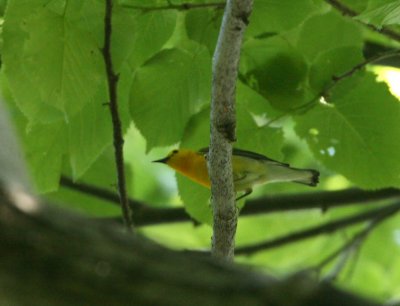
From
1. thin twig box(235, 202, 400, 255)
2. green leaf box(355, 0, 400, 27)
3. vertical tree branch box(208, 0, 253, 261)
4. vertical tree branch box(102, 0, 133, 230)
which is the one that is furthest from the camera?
thin twig box(235, 202, 400, 255)

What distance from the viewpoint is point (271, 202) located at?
552 centimetres

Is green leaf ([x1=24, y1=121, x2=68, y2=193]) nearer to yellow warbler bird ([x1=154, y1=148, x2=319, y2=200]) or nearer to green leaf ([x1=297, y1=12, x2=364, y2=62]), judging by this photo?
yellow warbler bird ([x1=154, y1=148, x2=319, y2=200])

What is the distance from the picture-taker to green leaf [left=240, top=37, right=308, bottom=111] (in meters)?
4.15

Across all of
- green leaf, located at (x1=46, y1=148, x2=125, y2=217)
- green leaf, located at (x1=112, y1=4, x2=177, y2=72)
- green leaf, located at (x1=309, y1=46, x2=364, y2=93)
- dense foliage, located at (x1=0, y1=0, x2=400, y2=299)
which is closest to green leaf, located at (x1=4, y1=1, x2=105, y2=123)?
dense foliage, located at (x1=0, y1=0, x2=400, y2=299)

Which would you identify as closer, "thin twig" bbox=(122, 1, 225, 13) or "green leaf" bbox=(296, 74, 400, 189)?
"thin twig" bbox=(122, 1, 225, 13)

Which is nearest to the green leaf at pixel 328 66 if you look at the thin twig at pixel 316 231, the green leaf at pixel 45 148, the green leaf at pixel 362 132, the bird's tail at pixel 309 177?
the green leaf at pixel 362 132

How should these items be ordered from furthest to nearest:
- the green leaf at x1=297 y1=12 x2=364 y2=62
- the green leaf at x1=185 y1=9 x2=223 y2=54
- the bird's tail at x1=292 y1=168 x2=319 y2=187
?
1. the bird's tail at x1=292 y1=168 x2=319 y2=187
2. the green leaf at x1=297 y1=12 x2=364 y2=62
3. the green leaf at x1=185 y1=9 x2=223 y2=54

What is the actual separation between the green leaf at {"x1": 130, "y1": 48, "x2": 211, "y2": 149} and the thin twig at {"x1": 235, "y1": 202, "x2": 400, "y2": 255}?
80.6 inches

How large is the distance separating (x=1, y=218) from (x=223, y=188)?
1.96m

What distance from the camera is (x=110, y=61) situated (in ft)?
11.9

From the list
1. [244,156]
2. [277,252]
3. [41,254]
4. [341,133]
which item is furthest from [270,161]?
[41,254]

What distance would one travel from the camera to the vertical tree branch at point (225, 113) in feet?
9.59

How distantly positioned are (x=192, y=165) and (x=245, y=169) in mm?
356

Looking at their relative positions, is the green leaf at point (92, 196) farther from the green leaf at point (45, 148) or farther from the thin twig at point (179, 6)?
the thin twig at point (179, 6)
